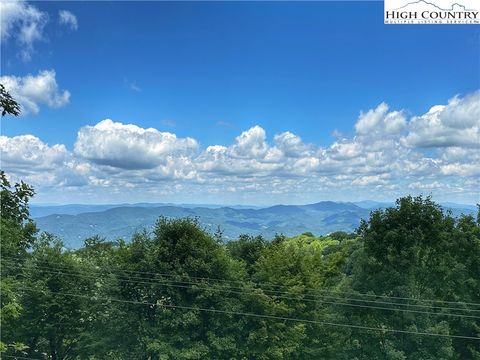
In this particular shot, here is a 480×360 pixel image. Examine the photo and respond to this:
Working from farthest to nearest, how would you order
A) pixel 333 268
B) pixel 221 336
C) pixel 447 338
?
pixel 333 268 < pixel 221 336 < pixel 447 338

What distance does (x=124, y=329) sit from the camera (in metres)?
28.1

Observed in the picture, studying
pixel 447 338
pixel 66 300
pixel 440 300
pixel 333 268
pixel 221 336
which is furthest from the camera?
pixel 333 268

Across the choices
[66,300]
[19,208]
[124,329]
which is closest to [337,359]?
[124,329]

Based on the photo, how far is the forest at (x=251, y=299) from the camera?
25156 millimetres

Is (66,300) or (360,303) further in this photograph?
(66,300)

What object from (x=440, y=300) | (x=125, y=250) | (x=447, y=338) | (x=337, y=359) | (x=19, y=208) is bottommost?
(x=337, y=359)

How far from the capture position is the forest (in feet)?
82.5

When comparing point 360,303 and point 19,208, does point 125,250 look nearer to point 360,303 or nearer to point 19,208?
point 360,303

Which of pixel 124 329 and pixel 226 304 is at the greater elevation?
pixel 226 304

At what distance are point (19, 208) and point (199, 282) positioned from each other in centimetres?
1928

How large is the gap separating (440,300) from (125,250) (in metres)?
23.0

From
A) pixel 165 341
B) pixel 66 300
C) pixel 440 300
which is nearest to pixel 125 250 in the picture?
pixel 66 300

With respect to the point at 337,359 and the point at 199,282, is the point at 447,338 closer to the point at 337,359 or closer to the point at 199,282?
the point at 337,359

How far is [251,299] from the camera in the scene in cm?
2891
